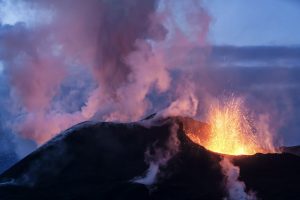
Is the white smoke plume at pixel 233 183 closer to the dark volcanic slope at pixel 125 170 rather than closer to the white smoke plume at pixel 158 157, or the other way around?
the dark volcanic slope at pixel 125 170

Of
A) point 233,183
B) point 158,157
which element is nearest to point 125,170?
point 158,157

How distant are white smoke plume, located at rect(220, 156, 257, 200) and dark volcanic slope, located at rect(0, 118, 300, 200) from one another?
1.47 meters

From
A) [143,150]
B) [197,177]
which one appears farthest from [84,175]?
[197,177]

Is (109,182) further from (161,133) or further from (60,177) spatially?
(161,133)

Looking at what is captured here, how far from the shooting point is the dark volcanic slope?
137000mm

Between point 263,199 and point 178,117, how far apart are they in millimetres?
45493

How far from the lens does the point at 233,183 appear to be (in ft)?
453

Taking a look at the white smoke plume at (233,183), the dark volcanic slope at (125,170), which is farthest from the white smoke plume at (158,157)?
the white smoke plume at (233,183)

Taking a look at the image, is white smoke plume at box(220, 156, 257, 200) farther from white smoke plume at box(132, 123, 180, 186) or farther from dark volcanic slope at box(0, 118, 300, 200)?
white smoke plume at box(132, 123, 180, 186)

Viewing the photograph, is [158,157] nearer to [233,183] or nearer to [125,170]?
[125,170]

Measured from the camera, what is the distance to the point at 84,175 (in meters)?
148

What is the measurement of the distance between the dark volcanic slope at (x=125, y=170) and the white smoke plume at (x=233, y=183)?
147 centimetres

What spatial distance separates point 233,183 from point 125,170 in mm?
25928

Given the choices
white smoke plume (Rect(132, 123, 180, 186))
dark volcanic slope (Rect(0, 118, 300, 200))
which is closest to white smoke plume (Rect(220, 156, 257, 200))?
dark volcanic slope (Rect(0, 118, 300, 200))
